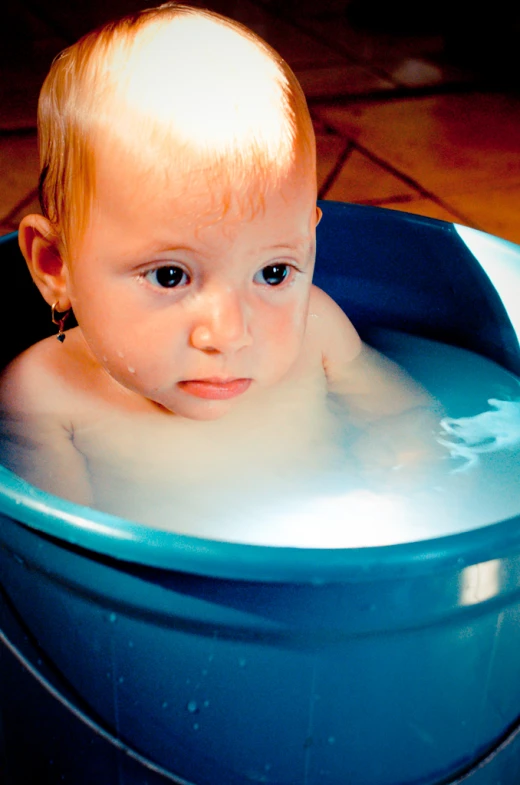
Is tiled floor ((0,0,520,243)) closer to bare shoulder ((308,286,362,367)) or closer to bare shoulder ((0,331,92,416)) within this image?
bare shoulder ((308,286,362,367))

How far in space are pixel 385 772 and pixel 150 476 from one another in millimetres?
381

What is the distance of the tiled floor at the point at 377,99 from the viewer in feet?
5.87

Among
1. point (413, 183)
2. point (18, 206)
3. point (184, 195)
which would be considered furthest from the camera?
point (413, 183)

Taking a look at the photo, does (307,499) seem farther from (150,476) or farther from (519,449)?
(519,449)

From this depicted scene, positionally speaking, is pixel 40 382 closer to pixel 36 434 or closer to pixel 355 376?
pixel 36 434

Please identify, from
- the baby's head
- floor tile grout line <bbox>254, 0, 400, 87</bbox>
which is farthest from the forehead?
floor tile grout line <bbox>254, 0, 400, 87</bbox>

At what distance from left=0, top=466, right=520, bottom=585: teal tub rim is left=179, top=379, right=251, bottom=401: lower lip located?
0.24 metres

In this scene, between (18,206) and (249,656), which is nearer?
(249,656)

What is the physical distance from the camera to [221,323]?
713 millimetres

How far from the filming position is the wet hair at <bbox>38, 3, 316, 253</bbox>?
0.70 meters

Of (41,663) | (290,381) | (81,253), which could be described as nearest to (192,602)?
(41,663)

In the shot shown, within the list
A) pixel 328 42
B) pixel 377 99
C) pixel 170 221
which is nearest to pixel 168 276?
pixel 170 221

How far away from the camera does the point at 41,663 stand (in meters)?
0.70

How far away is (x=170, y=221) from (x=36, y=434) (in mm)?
297
